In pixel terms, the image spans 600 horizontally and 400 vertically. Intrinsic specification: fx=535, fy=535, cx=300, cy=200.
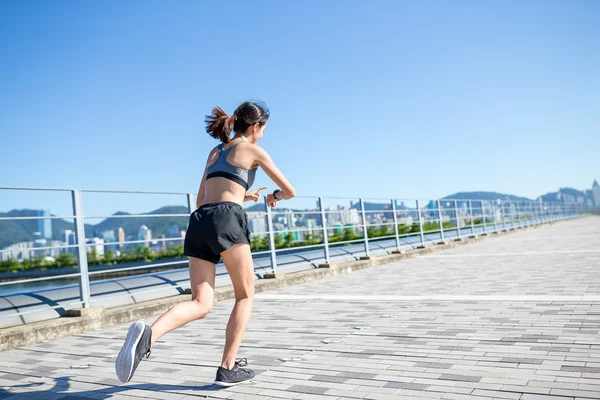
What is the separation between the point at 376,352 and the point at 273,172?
1.48 m

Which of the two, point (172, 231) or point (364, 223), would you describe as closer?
point (172, 231)

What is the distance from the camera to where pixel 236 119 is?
10.0 ft

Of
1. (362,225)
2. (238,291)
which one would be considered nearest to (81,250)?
(238,291)

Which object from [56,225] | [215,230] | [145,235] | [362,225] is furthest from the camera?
[362,225]

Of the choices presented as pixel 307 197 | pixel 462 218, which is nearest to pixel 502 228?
pixel 462 218

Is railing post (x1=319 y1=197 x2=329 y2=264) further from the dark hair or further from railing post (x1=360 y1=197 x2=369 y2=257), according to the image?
the dark hair

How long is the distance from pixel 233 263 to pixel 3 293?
→ 373cm

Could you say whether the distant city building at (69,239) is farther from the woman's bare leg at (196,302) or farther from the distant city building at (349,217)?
the distant city building at (349,217)

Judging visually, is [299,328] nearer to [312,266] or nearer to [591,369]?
[591,369]

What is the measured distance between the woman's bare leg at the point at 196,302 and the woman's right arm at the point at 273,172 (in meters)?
0.57

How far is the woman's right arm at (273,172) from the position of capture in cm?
292

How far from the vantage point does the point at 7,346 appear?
4602mm

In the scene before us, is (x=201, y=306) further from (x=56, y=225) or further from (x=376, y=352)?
(x=56, y=225)

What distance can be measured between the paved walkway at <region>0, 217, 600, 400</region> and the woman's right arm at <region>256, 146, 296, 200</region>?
1058mm
